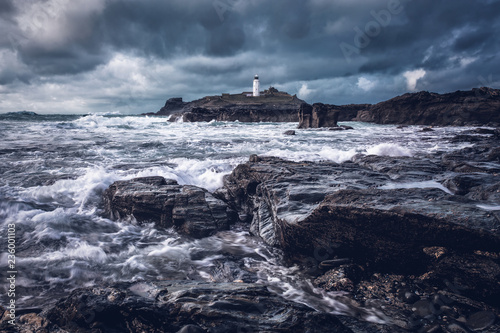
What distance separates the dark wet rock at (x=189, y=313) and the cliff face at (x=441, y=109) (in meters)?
46.8

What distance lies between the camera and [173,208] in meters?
5.17

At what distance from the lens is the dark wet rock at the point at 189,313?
6.84 ft

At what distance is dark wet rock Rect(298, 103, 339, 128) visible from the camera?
33.0 metres

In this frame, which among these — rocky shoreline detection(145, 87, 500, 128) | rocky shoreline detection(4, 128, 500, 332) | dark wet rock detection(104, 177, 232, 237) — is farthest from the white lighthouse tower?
rocky shoreline detection(4, 128, 500, 332)

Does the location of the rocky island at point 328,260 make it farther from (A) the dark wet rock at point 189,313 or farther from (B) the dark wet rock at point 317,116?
(B) the dark wet rock at point 317,116

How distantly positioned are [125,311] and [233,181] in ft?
14.5

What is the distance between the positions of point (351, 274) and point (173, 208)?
11.1ft

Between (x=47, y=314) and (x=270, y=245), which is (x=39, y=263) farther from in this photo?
(x=270, y=245)

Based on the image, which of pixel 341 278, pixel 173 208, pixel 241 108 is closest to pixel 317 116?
pixel 173 208

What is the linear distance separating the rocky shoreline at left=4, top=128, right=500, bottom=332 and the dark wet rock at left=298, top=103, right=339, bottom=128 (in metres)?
29.0

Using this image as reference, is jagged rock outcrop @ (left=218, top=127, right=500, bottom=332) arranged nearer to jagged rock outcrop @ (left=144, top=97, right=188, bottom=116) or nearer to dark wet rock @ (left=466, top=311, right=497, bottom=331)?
dark wet rock @ (left=466, top=311, right=497, bottom=331)

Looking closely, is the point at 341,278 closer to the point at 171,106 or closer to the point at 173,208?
the point at 173,208

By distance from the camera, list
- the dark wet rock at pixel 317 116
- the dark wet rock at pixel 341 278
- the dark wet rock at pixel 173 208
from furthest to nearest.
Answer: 1. the dark wet rock at pixel 317 116
2. the dark wet rock at pixel 173 208
3. the dark wet rock at pixel 341 278

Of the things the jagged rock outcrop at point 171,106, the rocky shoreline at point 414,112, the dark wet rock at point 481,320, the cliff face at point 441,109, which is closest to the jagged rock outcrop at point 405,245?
the dark wet rock at point 481,320
